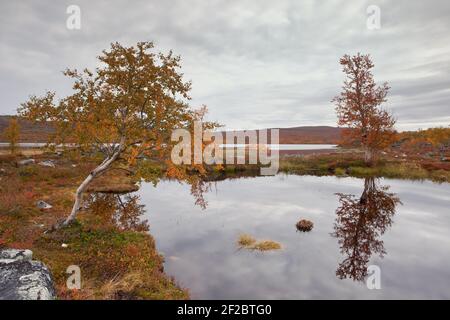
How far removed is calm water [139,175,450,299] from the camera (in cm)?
1405

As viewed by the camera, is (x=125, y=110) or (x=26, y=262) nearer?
(x=26, y=262)

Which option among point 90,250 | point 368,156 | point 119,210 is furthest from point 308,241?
point 368,156

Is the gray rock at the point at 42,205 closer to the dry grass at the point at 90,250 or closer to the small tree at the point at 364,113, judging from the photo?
the dry grass at the point at 90,250

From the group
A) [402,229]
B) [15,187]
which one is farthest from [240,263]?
[15,187]

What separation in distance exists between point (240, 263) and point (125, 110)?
11699mm

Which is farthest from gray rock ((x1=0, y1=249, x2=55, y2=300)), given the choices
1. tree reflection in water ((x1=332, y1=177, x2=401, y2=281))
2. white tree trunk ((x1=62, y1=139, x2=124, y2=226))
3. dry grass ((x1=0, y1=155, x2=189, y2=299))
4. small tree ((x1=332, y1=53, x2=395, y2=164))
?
small tree ((x1=332, y1=53, x2=395, y2=164))

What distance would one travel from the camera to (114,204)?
92.4ft

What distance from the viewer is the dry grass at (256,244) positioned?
18594 millimetres

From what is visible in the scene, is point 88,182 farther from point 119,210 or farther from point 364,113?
point 364,113

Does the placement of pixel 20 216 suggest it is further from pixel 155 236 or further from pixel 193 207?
pixel 193 207

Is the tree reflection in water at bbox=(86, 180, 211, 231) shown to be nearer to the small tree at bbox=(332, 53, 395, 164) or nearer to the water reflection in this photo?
the water reflection

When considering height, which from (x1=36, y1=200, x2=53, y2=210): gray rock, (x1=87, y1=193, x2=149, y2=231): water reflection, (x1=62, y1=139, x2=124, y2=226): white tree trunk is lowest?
(x1=87, y1=193, x2=149, y2=231): water reflection

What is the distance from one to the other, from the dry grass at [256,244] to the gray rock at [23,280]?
39.1ft

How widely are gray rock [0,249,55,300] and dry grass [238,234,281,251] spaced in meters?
11.9
